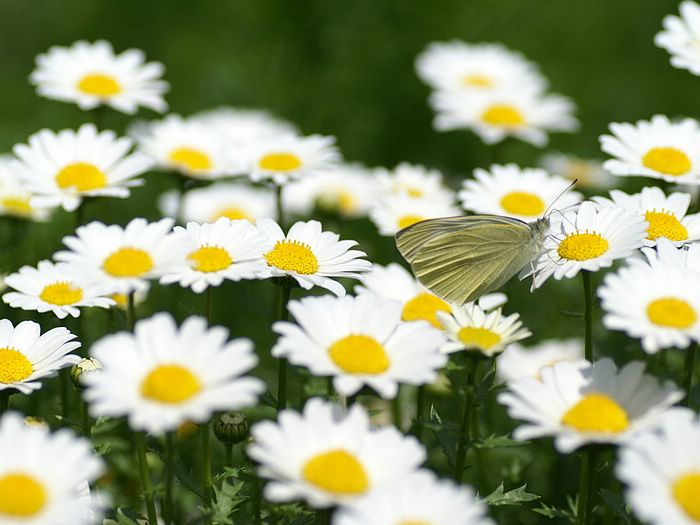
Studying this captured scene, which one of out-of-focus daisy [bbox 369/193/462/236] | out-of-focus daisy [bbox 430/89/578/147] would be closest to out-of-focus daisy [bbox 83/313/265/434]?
out-of-focus daisy [bbox 369/193/462/236]

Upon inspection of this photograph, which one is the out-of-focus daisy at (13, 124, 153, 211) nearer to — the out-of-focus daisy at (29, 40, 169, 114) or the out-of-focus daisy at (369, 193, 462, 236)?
the out-of-focus daisy at (29, 40, 169, 114)

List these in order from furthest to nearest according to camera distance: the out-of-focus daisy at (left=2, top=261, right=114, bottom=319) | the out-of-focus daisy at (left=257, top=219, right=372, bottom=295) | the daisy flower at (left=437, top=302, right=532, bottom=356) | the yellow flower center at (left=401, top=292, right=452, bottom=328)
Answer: the yellow flower center at (left=401, top=292, right=452, bottom=328)
the out-of-focus daisy at (left=2, top=261, right=114, bottom=319)
the out-of-focus daisy at (left=257, top=219, right=372, bottom=295)
the daisy flower at (left=437, top=302, right=532, bottom=356)

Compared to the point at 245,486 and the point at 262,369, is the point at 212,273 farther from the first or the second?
the point at 262,369

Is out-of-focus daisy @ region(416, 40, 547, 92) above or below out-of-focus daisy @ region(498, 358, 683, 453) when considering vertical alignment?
above

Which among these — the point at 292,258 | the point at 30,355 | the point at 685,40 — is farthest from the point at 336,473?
the point at 685,40

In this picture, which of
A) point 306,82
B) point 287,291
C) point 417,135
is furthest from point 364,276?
point 306,82

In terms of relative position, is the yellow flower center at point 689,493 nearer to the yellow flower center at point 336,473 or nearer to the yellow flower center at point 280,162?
the yellow flower center at point 336,473

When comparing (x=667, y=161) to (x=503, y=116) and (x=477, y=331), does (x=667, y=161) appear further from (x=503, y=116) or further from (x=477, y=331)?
(x=503, y=116)
